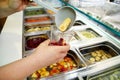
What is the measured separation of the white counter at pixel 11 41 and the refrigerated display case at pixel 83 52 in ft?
0.21

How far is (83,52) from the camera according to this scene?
146cm

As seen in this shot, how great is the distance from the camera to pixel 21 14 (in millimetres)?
2047

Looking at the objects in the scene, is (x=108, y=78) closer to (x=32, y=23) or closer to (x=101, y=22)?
(x=101, y=22)

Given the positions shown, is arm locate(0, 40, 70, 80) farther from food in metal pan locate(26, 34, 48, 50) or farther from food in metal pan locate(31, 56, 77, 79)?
food in metal pan locate(26, 34, 48, 50)

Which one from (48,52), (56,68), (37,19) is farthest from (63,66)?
(37,19)

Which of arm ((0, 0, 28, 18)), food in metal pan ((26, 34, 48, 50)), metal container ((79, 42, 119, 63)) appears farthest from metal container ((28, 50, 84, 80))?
arm ((0, 0, 28, 18))

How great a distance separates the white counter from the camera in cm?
117

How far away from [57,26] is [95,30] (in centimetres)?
73

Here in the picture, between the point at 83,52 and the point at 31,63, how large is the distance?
2.56 feet

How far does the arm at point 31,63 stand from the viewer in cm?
76

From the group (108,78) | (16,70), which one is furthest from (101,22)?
(16,70)

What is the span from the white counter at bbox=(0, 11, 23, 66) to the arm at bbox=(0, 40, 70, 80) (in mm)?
367

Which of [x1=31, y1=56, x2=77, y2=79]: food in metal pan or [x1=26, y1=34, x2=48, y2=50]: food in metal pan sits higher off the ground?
[x1=26, y1=34, x2=48, y2=50]: food in metal pan

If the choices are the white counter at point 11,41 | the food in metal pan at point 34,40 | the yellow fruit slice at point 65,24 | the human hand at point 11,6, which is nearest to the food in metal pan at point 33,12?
the white counter at point 11,41
